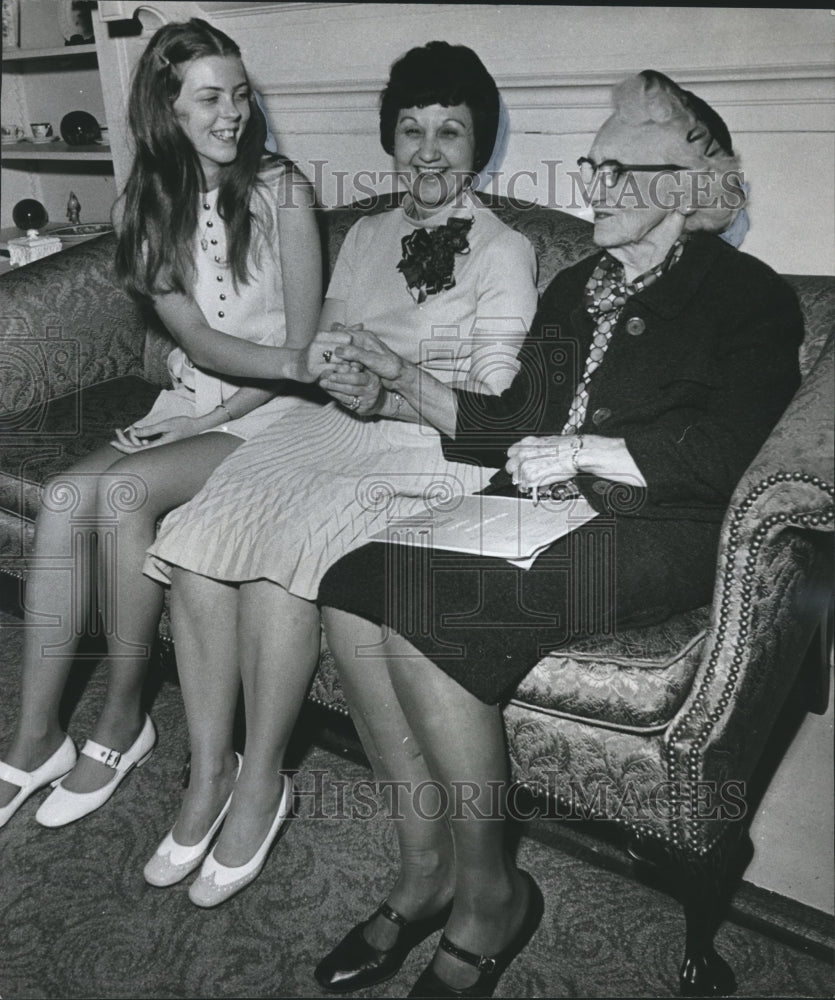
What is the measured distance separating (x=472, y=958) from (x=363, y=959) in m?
0.17

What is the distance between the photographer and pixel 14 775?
1.76m

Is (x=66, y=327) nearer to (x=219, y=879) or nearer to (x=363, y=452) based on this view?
(x=363, y=452)

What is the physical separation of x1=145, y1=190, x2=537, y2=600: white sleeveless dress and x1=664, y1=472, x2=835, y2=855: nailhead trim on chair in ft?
1.68

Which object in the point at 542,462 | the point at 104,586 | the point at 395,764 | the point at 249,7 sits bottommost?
the point at 395,764

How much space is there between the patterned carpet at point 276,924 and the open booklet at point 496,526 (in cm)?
62

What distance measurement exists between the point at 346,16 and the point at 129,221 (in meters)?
0.91

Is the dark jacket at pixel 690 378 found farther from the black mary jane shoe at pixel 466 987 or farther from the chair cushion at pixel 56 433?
the chair cushion at pixel 56 433

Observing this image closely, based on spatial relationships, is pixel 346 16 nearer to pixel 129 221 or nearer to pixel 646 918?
pixel 129 221

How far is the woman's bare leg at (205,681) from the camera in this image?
1.54 meters

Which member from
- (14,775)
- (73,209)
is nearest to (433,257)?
(14,775)

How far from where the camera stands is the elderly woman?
1294 millimetres

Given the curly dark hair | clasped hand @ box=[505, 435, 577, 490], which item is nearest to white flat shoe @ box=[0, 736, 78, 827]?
clasped hand @ box=[505, 435, 577, 490]

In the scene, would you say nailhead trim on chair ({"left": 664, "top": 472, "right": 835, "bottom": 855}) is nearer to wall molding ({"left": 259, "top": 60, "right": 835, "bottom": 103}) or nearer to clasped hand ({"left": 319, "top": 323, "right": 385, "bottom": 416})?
clasped hand ({"left": 319, "top": 323, "right": 385, "bottom": 416})

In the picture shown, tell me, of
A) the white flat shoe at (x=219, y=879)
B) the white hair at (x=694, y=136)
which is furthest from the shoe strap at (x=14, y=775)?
the white hair at (x=694, y=136)
